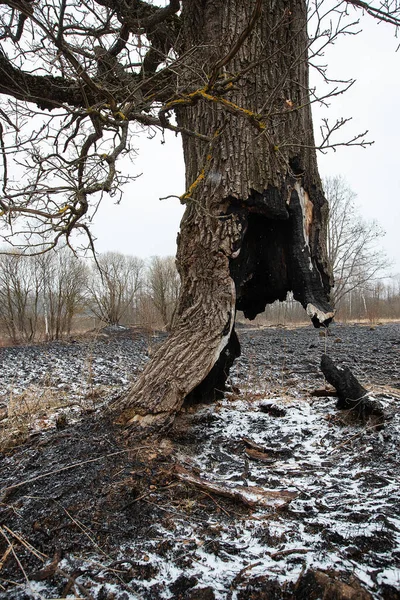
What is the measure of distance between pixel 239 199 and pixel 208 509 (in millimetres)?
2346

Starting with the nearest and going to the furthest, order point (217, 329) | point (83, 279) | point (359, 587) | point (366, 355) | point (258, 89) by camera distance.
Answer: point (359, 587)
point (217, 329)
point (258, 89)
point (366, 355)
point (83, 279)

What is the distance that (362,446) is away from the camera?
251 cm

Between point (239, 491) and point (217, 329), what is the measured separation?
51.3 inches

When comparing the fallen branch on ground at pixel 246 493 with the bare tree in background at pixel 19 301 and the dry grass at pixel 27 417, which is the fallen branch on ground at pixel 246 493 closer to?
the dry grass at pixel 27 417

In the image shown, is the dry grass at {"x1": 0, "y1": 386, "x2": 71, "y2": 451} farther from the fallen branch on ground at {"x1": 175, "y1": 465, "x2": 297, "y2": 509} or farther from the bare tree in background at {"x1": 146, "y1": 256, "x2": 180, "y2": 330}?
the bare tree in background at {"x1": 146, "y1": 256, "x2": 180, "y2": 330}

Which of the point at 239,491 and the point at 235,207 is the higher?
the point at 235,207

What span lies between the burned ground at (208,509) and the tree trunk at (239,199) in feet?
1.97

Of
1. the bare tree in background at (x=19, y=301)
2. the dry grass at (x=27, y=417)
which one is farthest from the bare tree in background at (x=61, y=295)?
the dry grass at (x=27, y=417)

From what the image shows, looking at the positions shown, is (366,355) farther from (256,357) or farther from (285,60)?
(285,60)

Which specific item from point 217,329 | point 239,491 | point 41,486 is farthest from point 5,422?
point 239,491

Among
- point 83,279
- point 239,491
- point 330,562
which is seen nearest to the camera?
point 330,562

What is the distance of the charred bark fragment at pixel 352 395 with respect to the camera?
9.36 feet

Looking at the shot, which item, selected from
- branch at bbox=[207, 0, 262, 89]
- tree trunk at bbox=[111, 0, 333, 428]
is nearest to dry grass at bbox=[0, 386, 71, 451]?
tree trunk at bbox=[111, 0, 333, 428]

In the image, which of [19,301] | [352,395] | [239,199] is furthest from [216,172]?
[19,301]
